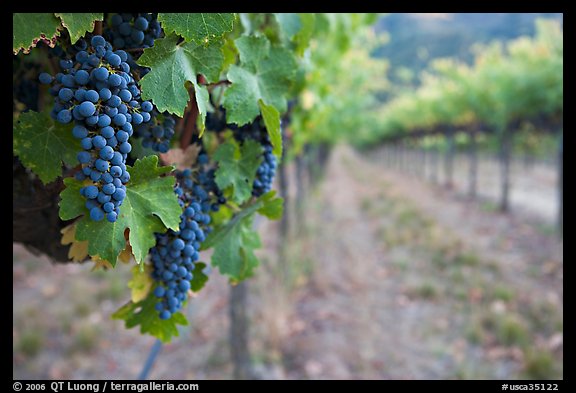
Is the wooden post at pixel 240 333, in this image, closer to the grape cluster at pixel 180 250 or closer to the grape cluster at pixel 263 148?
the grape cluster at pixel 263 148

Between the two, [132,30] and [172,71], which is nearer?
[172,71]

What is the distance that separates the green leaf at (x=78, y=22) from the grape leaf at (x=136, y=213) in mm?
284

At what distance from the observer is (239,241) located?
1.37 metres

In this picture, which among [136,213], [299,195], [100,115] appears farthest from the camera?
[299,195]

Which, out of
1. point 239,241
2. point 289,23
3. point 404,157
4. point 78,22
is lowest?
point 404,157

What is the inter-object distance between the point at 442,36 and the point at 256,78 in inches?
3604

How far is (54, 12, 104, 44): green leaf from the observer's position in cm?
89

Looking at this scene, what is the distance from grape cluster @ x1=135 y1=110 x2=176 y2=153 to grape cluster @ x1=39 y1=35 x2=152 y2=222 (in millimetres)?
187

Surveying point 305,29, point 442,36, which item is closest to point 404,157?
point 305,29

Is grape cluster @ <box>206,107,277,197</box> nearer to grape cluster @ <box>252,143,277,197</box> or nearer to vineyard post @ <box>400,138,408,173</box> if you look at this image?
grape cluster @ <box>252,143,277,197</box>

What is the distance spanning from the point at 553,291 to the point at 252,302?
4.91 meters

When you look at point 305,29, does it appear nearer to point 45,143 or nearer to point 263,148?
point 263,148

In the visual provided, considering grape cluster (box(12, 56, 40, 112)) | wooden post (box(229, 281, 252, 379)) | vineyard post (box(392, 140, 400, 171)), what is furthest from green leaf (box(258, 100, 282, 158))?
vineyard post (box(392, 140, 400, 171))
